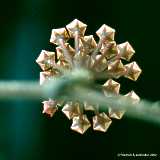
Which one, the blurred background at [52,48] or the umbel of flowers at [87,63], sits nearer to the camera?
the umbel of flowers at [87,63]

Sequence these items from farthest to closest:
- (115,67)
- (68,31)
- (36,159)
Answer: (36,159), (68,31), (115,67)

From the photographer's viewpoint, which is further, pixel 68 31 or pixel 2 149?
pixel 2 149

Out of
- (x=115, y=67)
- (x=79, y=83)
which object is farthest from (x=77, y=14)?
(x=79, y=83)

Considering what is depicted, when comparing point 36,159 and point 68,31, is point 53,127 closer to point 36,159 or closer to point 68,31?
point 36,159

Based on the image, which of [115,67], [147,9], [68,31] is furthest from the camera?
[147,9]
